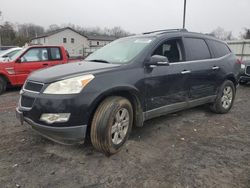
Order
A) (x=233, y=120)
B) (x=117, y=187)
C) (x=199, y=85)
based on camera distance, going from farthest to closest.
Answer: (x=233, y=120)
(x=199, y=85)
(x=117, y=187)

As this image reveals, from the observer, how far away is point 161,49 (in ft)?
12.9

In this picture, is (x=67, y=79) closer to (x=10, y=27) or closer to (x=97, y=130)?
(x=97, y=130)

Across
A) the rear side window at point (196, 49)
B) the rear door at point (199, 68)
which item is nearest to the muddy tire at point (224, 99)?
the rear door at point (199, 68)

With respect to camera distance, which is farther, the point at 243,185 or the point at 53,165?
the point at 53,165

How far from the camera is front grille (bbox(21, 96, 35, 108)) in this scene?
118 inches

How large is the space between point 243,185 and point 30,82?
3.00m

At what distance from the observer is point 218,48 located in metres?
5.10

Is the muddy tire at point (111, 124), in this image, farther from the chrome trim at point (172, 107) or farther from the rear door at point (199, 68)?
the rear door at point (199, 68)

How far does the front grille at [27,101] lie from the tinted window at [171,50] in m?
2.15

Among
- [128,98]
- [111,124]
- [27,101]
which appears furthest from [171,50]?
[27,101]

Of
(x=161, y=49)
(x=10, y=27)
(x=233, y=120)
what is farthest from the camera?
(x=10, y=27)

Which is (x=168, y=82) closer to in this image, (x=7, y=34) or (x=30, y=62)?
(x=30, y=62)

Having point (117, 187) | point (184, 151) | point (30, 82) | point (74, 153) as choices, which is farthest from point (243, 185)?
point (30, 82)

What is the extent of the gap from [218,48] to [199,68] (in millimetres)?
1087
